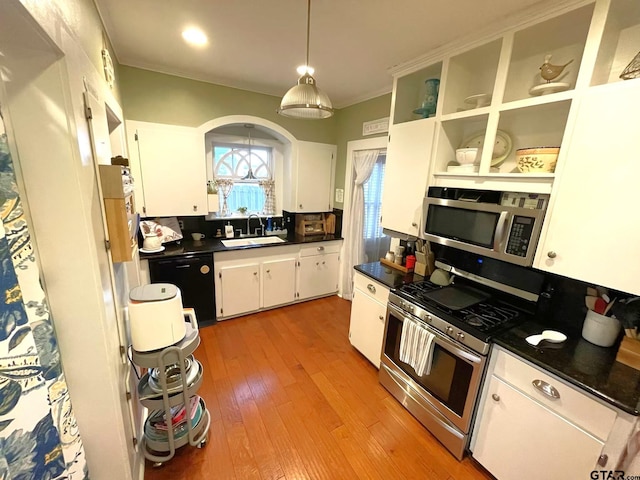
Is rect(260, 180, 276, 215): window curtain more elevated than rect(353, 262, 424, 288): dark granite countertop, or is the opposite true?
rect(260, 180, 276, 215): window curtain

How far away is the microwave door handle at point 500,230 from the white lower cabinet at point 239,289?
2.33 metres

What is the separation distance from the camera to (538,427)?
1.31 meters

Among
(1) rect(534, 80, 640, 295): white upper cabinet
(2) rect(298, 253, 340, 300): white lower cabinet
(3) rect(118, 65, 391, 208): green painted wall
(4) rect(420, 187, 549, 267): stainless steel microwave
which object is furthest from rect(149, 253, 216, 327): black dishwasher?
(1) rect(534, 80, 640, 295): white upper cabinet

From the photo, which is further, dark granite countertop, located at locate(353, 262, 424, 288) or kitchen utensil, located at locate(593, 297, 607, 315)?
dark granite countertop, located at locate(353, 262, 424, 288)

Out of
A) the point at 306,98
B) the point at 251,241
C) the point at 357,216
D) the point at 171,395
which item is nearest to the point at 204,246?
the point at 251,241

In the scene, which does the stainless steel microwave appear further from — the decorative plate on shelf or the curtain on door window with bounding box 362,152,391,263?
the curtain on door window with bounding box 362,152,391,263

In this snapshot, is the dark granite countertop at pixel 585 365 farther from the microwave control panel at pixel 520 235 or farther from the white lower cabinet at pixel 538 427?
the microwave control panel at pixel 520 235

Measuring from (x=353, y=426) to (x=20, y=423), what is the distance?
1.72 m

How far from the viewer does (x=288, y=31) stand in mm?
1746

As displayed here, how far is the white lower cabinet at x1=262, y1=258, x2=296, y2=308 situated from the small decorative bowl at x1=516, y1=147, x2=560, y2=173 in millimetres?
2444

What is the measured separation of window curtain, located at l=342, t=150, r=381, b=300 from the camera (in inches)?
124

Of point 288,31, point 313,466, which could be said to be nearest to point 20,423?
point 313,466

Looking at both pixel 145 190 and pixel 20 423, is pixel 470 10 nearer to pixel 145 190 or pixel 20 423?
→ pixel 20 423

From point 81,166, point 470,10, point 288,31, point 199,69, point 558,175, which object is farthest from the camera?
point 199,69
